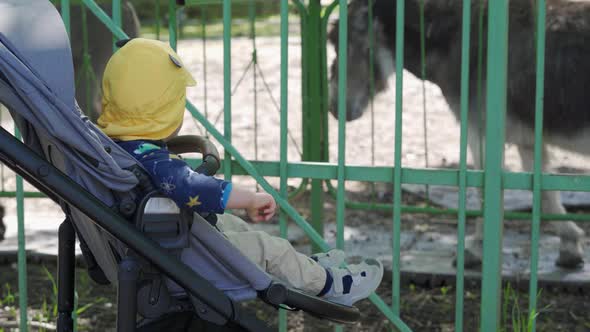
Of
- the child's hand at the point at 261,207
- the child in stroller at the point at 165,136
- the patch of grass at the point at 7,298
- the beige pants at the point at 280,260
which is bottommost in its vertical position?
the patch of grass at the point at 7,298

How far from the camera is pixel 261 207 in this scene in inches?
104

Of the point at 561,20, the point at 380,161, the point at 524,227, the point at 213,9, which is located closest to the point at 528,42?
the point at 561,20

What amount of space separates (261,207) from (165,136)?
355mm

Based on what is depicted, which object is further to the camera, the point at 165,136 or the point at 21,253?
the point at 21,253

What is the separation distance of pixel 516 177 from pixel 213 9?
639 inches

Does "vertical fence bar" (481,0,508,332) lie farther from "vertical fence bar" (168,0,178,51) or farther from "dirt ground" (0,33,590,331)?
"vertical fence bar" (168,0,178,51)

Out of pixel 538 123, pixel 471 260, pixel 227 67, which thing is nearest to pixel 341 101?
pixel 227 67

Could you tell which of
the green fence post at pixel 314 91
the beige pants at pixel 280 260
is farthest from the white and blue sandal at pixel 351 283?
the green fence post at pixel 314 91

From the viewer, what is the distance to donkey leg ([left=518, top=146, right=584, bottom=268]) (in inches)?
208

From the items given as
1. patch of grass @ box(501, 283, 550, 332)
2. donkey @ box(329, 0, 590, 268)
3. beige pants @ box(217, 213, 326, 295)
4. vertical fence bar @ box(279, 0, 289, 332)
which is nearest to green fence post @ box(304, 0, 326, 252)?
donkey @ box(329, 0, 590, 268)

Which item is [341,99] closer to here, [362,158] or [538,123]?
[538,123]

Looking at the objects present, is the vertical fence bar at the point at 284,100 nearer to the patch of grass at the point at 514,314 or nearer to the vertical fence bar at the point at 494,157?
the vertical fence bar at the point at 494,157

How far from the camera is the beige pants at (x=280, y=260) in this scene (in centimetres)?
278

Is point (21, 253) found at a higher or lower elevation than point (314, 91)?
lower
